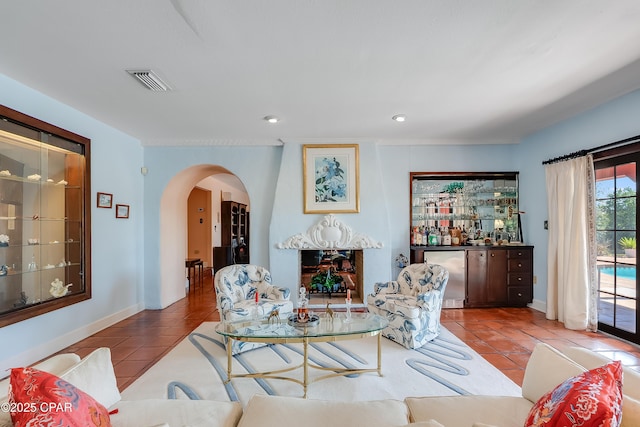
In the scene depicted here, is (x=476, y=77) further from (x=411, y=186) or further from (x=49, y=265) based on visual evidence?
(x=49, y=265)

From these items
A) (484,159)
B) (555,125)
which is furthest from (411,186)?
(555,125)

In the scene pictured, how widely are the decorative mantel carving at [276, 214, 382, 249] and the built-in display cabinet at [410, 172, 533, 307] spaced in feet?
2.66

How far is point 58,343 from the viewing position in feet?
11.8

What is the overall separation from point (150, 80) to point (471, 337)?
4278 mm

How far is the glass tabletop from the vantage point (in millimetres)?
2645

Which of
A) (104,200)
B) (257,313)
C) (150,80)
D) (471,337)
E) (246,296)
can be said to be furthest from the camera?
(104,200)

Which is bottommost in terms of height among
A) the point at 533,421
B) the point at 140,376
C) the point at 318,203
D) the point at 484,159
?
the point at 140,376

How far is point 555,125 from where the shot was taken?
4.70 m

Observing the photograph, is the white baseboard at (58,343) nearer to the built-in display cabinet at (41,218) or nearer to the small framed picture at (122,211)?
the built-in display cabinet at (41,218)

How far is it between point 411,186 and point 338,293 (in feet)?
7.17

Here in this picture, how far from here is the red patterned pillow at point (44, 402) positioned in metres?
1.02

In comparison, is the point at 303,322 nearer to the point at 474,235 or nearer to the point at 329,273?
the point at 329,273

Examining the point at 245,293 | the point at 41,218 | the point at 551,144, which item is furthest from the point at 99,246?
the point at 551,144

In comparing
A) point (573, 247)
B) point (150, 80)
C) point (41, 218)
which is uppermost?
point (150, 80)
